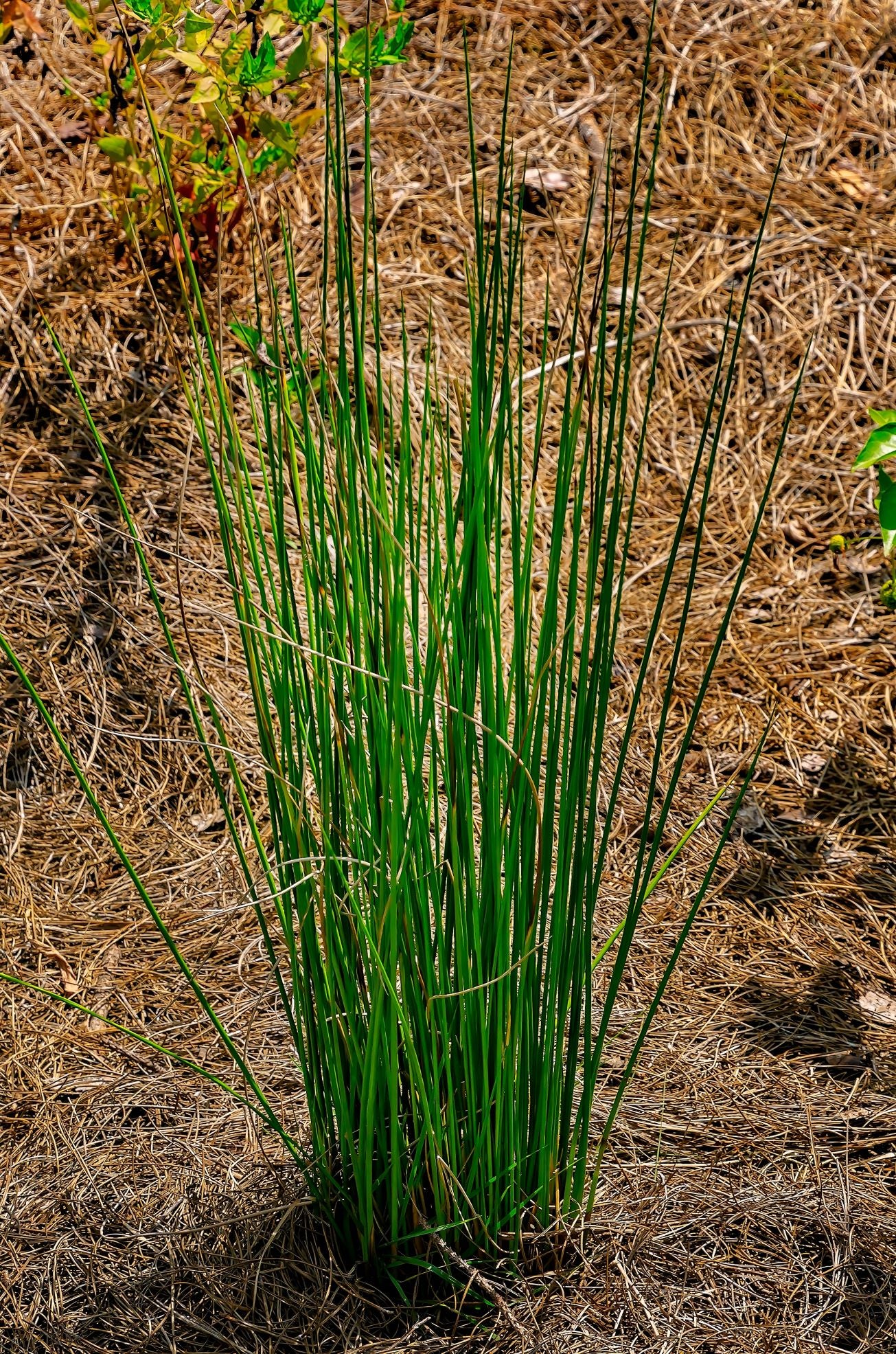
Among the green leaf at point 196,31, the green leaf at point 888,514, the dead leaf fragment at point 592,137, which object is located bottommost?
the green leaf at point 888,514

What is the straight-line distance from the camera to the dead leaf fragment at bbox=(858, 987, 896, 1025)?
1.90 meters

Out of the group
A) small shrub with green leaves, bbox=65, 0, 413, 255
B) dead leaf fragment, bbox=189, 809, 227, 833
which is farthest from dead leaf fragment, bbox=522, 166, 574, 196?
dead leaf fragment, bbox=189, 809, 227, 833

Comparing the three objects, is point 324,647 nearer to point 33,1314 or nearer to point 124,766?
point 33,1314

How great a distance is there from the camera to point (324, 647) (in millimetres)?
1194

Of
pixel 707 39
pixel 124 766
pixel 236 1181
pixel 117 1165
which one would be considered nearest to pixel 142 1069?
pixel 117 1165

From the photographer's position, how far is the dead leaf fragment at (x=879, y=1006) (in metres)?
1.90

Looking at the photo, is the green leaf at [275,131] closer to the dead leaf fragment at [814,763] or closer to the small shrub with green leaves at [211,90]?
the small shrub with green leaves at [211,90]

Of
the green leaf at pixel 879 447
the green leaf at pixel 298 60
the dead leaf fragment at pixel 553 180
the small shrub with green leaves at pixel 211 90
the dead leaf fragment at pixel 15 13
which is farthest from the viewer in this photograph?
the dead leaf fragment at pixel 553 180

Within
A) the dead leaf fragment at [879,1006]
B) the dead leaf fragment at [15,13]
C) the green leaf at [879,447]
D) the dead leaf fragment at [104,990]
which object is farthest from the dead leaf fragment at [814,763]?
the dead leaf fragment at [15,13]

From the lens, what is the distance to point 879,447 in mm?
1782

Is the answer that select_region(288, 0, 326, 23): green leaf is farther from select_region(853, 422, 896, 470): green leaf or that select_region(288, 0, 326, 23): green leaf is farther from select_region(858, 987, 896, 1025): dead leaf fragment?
select_region(858, 987, 896, 1025): dead leaf fragment

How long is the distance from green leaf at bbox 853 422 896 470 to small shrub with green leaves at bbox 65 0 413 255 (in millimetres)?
952

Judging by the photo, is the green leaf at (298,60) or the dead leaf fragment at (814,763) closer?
the green leaf at (298,60)

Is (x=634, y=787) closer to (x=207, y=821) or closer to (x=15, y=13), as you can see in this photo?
(x=207, y=821)
